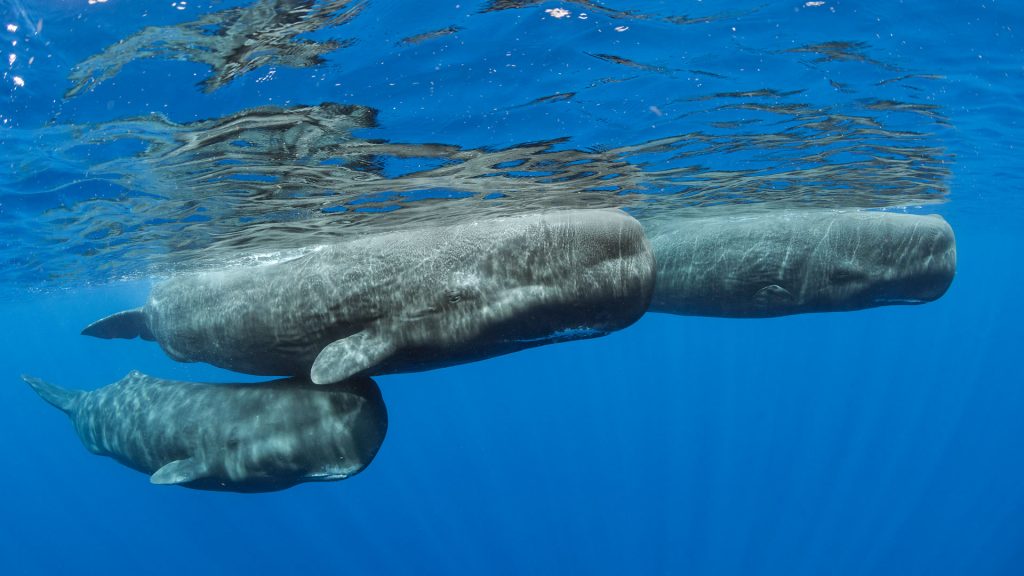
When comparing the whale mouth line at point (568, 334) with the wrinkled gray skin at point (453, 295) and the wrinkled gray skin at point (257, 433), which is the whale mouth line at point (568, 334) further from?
the wrinkled gray skin at point (257, 433)

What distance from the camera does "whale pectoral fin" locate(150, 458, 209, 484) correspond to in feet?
18.6

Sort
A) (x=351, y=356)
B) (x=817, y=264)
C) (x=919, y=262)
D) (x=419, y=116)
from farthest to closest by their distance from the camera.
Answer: (x=419, y=116) → (x=817, y=264) → (x=919, y=262) → (x=351, y=356)

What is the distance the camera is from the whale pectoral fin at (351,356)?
15.0 feet

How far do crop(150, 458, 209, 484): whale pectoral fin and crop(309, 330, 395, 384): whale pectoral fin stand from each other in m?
2.11

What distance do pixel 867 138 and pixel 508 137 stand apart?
7.37 metres

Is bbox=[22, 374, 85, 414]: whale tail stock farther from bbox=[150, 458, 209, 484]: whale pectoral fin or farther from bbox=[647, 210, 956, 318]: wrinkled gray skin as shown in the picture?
bbox=[647, 210, 956, 318]: wrinkled gray skin

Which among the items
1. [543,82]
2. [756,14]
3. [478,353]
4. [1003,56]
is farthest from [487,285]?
[1003,56]

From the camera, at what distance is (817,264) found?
6660 mm

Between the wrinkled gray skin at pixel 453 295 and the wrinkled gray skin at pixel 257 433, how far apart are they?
41cm

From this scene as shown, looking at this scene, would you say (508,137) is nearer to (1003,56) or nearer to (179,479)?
(179,479)

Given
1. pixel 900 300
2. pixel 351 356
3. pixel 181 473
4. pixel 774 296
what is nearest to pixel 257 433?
pixel 181 473

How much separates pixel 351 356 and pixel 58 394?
25.5 ft

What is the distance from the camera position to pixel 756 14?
6953 millimetres

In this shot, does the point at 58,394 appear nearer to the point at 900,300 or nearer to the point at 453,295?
the point at 453,295
